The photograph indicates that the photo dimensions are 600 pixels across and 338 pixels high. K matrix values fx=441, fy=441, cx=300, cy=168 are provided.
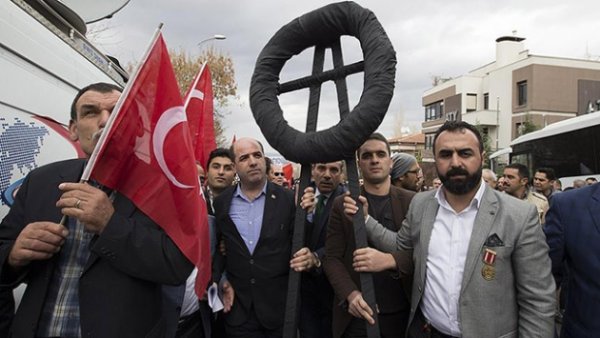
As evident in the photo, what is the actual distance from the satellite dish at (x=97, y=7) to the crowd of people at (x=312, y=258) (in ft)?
6.01

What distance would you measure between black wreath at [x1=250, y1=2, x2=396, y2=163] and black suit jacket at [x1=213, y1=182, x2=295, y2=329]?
686 mm

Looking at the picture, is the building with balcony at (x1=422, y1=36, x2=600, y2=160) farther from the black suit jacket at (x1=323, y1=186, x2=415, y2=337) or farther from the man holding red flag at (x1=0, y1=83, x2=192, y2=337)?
the man holding red flag at (x1=0, y1=83, x2=192, y2=337)

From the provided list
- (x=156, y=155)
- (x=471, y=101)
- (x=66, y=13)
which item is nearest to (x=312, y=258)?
(x=156, y=155)

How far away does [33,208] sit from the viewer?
6.09 feet

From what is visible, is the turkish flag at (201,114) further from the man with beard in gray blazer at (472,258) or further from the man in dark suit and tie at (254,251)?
the man with beard in gray blazer at (472,258)

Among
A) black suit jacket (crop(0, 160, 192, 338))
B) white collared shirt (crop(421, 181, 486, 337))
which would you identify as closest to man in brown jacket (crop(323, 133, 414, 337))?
white collared shirt (crop(421, 181, 486, 337))

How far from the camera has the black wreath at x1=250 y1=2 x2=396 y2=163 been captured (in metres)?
2.34

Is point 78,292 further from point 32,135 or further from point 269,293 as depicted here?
point 269,293

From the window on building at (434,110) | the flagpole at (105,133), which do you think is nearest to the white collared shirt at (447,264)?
the flagpole at (105,133)

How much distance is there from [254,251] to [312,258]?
1.55ft

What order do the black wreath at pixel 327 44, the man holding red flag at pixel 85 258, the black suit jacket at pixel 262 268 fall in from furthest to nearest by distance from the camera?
the black suit jacket at pixel 262 268
the black wreath at pixel 327 44
the man holding red flag at pixel 85 258

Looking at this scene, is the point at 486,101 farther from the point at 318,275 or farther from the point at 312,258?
the point at 312,258

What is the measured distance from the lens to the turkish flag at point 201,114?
437 centimetres

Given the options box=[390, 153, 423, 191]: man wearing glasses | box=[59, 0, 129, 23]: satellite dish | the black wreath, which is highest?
box=[59, 0, 129, 23]: satellite dish
